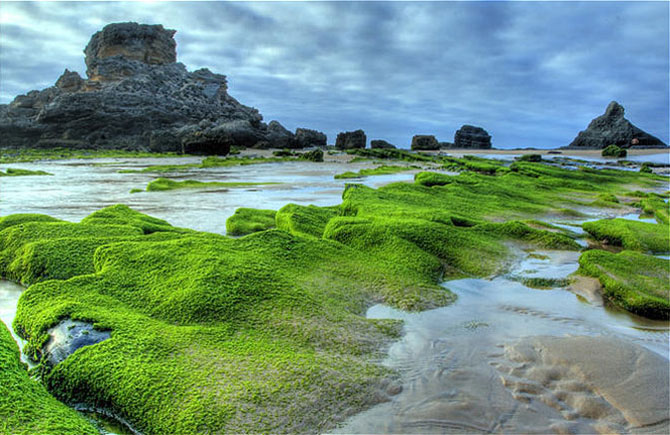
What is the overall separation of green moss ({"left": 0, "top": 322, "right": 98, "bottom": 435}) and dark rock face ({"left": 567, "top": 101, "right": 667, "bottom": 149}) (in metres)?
61.7

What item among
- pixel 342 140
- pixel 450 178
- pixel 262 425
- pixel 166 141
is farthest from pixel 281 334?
pixel 342 140

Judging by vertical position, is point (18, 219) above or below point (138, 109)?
below

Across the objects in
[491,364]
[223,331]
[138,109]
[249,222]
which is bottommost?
[491,364]

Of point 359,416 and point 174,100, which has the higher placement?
point 174,100

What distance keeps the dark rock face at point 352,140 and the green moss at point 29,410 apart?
5057 centimetres

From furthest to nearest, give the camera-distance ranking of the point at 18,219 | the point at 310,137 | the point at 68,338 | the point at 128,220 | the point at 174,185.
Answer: the point at 310,137 < the point at 174,185 < the point at 128,220 < the point at 18,219 < the point at 68,338

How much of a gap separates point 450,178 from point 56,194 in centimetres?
971

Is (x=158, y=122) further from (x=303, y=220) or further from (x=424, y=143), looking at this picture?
(x=303, y=220)

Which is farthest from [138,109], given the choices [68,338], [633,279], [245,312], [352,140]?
[633,279]

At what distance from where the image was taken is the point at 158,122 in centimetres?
5241

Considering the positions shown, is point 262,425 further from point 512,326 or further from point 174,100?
point 174,100

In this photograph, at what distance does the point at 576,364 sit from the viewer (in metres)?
2.64

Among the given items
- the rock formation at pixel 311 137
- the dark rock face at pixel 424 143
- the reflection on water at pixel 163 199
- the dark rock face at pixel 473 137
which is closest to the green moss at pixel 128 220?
the reflection on water at pixel 163 199

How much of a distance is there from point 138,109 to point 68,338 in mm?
56547
